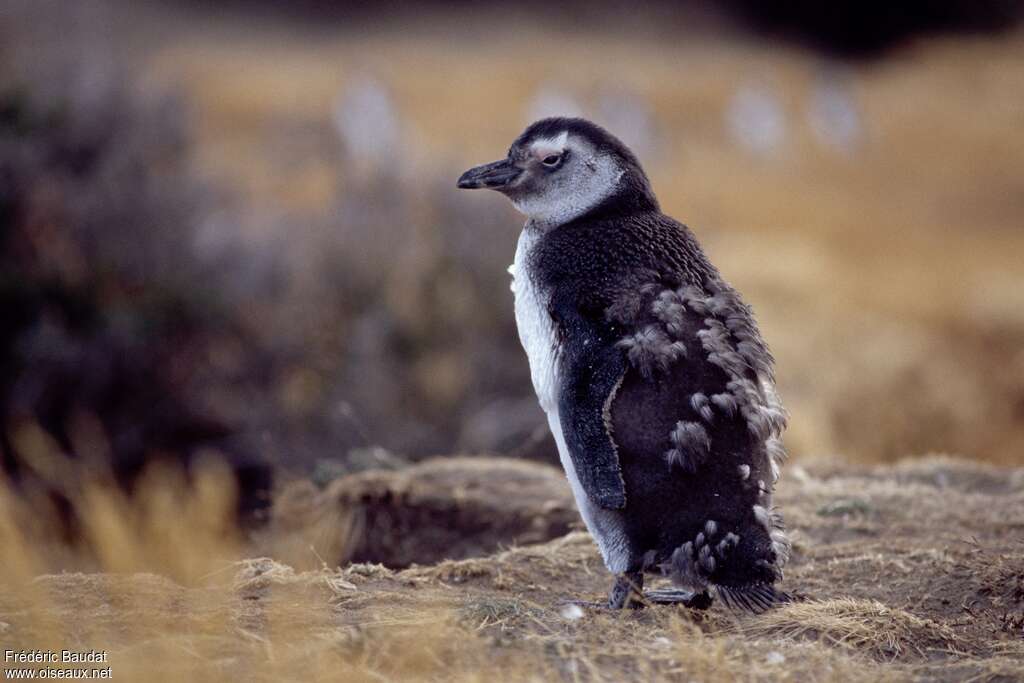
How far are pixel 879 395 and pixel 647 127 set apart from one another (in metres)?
29.7

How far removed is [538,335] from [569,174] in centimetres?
71

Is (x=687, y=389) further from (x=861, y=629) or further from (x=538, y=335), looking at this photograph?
(x=861, y=629)

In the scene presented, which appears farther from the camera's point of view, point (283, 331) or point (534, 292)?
point (283, 331)

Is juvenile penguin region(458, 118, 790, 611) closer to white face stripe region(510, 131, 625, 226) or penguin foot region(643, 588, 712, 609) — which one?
penguin foot region(643, 588, 712, 609)

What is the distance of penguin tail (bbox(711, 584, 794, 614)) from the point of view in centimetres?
420

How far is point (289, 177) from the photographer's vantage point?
19.6m

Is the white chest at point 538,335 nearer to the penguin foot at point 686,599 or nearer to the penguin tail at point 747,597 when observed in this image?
the penguin foot at point 686,599

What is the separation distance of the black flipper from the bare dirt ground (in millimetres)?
489

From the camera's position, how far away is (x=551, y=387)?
4.47 metres

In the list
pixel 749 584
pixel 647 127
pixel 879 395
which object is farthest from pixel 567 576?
pixel 647 127

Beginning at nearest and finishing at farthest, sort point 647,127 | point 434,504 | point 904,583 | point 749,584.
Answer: point 749,584 → point 904,583 → point 434,504 → point 647,127

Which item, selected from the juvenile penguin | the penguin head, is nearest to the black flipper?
the juvenile penguin

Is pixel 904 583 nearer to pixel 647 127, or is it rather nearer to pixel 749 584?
pixel 749 584

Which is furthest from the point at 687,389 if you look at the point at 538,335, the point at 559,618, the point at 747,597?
the point at 559,618
